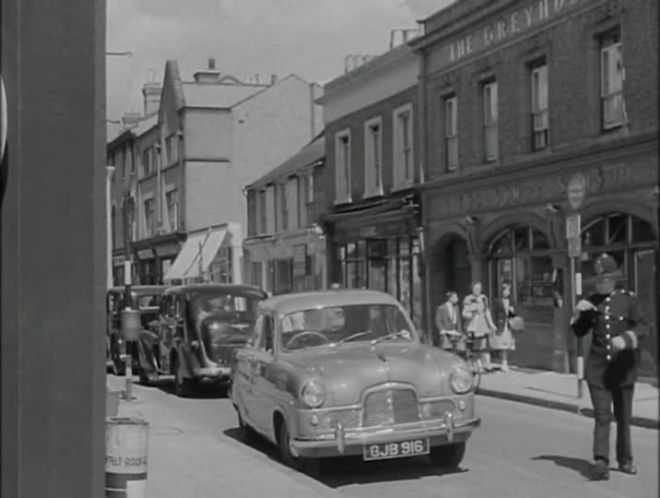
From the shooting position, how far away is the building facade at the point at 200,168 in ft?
21.1

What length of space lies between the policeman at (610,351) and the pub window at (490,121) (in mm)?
575

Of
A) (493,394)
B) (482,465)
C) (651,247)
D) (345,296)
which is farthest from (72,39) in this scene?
(493,394)

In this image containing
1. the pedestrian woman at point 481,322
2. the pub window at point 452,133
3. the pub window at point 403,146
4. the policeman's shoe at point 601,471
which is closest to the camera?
the policeman's shoe at point 601,471

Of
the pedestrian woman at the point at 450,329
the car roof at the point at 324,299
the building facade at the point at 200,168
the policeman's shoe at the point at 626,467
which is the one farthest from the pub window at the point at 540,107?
the pedestrian woman at the point at 450,329

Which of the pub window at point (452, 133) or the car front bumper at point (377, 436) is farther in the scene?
the car front bumper at point (377, 436)

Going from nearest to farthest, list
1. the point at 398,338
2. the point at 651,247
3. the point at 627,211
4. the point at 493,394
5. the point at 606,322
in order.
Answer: the point at 651,247
the point at 627,211
the point at 606,322
the point at 398,338
the point at 493,394

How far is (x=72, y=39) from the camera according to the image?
3.82 meters

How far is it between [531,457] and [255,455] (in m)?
2.17

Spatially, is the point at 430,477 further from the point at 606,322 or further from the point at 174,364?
the point at 174,364

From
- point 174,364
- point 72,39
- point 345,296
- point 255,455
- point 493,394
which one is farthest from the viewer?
point 174,364

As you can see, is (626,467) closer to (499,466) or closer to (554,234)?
(554,234)

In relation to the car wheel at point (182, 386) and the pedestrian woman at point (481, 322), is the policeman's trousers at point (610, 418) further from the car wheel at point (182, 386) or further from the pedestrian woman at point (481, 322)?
the car wheel at point (182, 386)

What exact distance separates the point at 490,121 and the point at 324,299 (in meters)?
3.50

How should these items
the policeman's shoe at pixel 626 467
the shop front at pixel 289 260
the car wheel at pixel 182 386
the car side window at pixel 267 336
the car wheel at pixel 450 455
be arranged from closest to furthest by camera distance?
the policeman's shoe at pixel 626 467 < the shop front at pixel 289 260 < the car wheel at pixel 450 455 < the car side window at pixel 267 336 < the car wheel at pixel 182 386
